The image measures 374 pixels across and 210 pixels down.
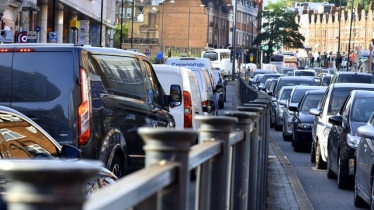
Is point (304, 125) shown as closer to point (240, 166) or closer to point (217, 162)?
point (240, 166)

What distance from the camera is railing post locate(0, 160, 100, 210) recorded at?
1.85 m

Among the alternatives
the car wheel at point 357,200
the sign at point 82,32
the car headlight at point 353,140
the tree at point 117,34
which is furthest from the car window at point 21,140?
the tree at point 117,34

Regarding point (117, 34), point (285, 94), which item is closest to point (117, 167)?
point (285, 94)

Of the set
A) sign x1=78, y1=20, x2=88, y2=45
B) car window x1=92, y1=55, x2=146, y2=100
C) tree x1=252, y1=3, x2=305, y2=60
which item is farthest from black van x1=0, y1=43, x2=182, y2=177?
tree x1=252, y1=3, x2=305, y2=60

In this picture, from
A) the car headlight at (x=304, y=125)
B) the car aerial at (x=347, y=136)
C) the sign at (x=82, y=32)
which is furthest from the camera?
the sign at (x=82, y=32)

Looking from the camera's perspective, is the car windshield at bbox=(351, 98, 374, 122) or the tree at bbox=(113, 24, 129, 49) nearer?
the car windshield at bbox=(351, 98, 374, 122)

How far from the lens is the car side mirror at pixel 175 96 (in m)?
15.3

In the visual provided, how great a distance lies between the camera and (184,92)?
58.9ft

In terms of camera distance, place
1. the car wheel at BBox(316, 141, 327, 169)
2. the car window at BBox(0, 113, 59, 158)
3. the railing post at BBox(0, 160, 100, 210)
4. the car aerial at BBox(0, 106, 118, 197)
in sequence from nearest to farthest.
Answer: the railing post at BBox(0, 160, 100, 210)
the car aerial at BBox(0, 106, 118, 197)
the car window at BBox(0, 113, 59, 158)
the car wheel at BBox(316, 141, 327, 169)

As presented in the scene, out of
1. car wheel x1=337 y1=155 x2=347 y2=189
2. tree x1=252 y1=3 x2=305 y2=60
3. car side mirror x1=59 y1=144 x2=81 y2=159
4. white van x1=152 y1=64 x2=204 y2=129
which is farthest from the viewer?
tree x1=252 y1=3 x2=305 y2=60

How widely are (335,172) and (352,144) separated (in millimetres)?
1845

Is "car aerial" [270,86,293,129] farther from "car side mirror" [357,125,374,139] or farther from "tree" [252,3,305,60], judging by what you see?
"tree" [252,3,305,60]

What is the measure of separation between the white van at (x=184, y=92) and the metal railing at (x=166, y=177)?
11.5 m

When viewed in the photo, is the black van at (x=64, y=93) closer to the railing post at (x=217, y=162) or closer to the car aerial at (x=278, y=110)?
the railing post at (x=217, y=162)
